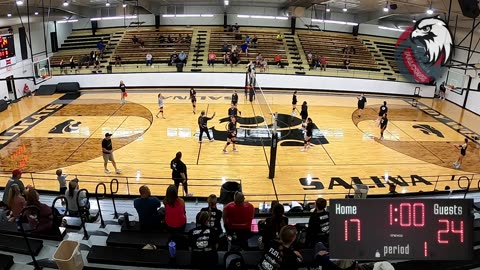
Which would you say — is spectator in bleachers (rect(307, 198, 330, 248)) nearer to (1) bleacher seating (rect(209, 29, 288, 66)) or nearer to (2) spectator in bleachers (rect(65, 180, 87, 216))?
(2) spectator in bleachers (rect(65, 180, 87, 216))

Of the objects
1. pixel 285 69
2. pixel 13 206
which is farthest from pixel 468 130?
Answer: pixel 13 206

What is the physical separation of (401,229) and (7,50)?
83.0 feet

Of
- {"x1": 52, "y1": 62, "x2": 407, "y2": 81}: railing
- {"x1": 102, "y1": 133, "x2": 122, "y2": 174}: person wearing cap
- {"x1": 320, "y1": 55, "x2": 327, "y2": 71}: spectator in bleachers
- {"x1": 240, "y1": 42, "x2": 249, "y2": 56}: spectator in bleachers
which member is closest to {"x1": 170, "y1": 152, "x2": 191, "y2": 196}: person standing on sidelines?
{"x1": 102, "y1": 133, "x2": 122, "y2": 174}: person wearing cap

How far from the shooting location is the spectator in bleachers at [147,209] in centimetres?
641

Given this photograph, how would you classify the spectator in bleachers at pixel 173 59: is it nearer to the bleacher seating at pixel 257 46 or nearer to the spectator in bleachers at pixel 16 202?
the bleacher seating at pixel 257 46

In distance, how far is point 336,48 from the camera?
31.6 metres

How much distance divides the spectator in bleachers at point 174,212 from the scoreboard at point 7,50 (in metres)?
21.3

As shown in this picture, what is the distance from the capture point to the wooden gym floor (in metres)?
13.0

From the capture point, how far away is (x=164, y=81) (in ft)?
87.2

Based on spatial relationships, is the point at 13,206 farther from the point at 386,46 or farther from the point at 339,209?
the point at 386,46

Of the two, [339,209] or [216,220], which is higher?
[339,209]

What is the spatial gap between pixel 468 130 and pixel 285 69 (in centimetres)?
1209

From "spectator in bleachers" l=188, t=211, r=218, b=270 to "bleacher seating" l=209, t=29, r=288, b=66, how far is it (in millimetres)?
24217

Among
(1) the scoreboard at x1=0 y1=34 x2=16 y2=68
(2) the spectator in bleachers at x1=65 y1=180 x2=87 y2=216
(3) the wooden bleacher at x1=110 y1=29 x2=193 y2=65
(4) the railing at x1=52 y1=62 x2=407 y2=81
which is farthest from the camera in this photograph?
(3) the wooden bleacher at x1=110 y1=29 x2=193 y2=65
